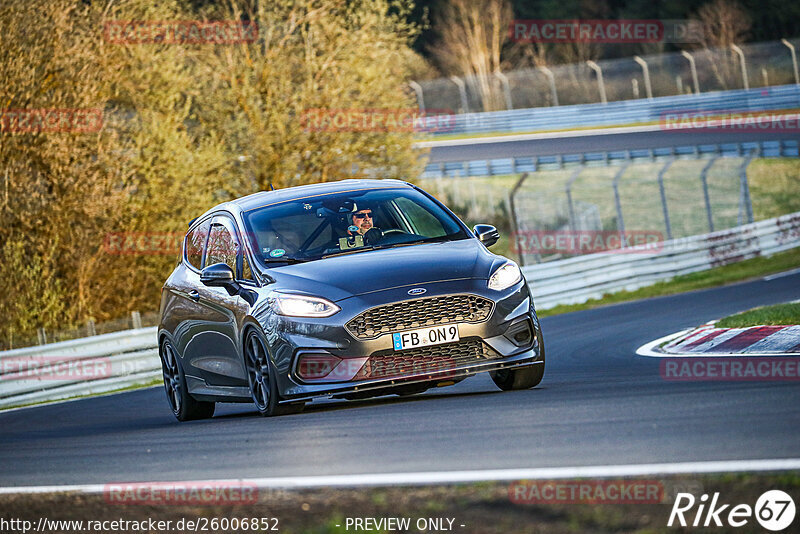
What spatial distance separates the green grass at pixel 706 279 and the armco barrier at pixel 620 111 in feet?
68.9

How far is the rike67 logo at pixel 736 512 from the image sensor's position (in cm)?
446

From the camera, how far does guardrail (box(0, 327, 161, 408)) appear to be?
17.7 m

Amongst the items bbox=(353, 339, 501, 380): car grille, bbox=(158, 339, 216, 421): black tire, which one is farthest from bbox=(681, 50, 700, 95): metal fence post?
bbox=(353, 339, 501, 380): car grille

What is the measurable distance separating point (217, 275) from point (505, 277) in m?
2.12

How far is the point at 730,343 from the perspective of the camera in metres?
11.4

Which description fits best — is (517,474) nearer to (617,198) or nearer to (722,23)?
(617,198)

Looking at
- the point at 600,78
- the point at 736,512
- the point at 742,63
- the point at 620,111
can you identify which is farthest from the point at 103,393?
the point at 620,111

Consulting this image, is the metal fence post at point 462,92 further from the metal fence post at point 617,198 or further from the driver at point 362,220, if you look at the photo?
the driver at point 362,220

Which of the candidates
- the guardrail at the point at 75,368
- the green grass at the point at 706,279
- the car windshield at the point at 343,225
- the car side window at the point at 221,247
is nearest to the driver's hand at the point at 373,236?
the car windshield at the point at 343,225

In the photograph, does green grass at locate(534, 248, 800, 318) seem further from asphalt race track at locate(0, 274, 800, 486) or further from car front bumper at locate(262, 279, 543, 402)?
car front bumper at locate(262, 279, 543, 402)

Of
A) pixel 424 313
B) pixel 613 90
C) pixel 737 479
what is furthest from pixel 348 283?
pixel 613 90

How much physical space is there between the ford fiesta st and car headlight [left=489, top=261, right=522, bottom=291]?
0.01 m

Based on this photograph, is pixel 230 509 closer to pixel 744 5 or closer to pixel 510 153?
pixel 510 153

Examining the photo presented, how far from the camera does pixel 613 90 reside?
2190 inches
